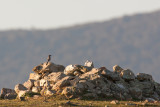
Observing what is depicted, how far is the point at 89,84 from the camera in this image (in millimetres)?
53031

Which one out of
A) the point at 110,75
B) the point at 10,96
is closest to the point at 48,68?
the point at 10,96

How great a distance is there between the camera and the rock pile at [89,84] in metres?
51.8

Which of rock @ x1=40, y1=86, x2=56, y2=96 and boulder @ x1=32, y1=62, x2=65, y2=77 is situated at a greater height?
boulder @ x1=32, y1=62, x2=65, y2=77

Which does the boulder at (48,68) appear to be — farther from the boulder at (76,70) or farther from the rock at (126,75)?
the rock at (126,75)

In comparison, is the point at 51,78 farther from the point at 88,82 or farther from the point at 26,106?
the point at 26,106

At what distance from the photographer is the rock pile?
170 feet

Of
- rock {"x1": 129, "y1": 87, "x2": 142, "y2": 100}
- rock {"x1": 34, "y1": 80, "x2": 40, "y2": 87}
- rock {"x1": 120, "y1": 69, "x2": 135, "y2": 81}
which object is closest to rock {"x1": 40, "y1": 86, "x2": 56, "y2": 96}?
rock {"x1": 34, "y1": 80, "x2": 40, "y2": 87}

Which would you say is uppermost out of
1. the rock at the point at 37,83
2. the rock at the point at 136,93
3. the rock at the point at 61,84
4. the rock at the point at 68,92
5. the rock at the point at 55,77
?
the rock at the point at 55,77

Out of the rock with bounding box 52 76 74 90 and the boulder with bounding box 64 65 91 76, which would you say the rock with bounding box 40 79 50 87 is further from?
the boulder with bounding box 64 65 91 76

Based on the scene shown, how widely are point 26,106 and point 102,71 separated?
19.4m

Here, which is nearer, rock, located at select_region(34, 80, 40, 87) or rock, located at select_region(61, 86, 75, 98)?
rock, located at select_region(61, 86, 75, 98)

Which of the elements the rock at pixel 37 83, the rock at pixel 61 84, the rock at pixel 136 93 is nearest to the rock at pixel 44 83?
the rock at pixel 37 83

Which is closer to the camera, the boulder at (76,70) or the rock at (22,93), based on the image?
the rock at (22,93)

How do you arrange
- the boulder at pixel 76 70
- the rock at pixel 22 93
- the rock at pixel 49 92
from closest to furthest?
1. the rock at pixel 49 92
2. the rock at pixel 22 93
3. the boulder at pixel 76 70
